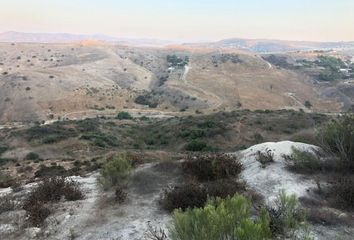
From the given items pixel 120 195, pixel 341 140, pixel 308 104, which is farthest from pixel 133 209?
pixel 308 104

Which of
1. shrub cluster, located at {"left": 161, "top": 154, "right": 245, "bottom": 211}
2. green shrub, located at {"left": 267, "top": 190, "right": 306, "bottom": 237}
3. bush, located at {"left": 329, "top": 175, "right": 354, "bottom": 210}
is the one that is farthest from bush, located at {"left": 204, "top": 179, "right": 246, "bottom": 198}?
bush, located at {"left": 329, "top": 175, "right": 354, "bottom": 210}

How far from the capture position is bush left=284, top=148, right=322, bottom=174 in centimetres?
1627

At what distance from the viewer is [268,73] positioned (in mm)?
137250

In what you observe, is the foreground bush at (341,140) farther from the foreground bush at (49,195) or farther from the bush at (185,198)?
the foreground bush at (49,195)

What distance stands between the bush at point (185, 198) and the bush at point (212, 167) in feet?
8.14

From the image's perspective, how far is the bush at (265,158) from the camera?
56.0 ft

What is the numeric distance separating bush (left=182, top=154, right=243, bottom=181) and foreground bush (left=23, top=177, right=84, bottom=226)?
4.21 metres

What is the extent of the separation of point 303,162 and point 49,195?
30.2 feet

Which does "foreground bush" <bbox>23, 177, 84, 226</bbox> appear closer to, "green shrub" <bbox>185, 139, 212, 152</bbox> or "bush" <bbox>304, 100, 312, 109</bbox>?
"green shrub" <bbox>185, 139, 212, 152</bbox>

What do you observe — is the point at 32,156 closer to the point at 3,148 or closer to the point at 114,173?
the point at 3,148

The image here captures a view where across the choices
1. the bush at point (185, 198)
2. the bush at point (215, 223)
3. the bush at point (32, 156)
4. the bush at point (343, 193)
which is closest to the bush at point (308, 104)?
the bush at point (32, 156)

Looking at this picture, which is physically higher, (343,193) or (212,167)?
(343,193)

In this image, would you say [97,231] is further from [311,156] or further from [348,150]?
[348,150]

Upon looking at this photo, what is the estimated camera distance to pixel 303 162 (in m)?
16.5
